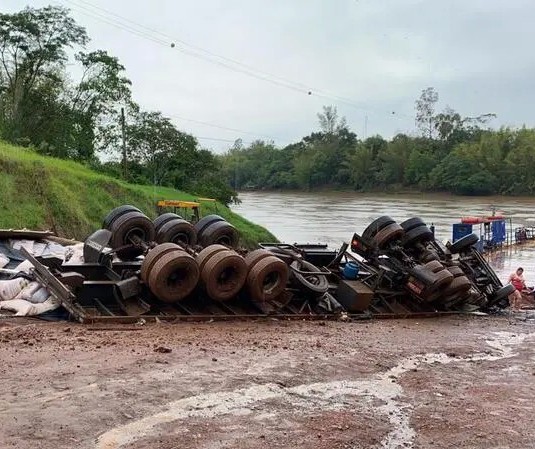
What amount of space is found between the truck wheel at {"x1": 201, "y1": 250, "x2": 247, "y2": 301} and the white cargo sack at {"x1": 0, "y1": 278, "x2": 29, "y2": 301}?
8.23ft

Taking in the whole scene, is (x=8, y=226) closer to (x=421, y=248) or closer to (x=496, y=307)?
(x=421, y=248)

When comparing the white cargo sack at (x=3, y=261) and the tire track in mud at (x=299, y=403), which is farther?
the white cargo sack at (x=3, y=261)

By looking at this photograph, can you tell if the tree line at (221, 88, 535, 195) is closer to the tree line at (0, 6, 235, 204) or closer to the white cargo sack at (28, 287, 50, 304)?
the tree line at (0, 6, 235, 204)

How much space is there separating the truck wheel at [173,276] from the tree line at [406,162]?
78.9 m

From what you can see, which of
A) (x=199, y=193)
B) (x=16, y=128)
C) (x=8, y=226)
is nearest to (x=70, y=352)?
(x=8, y=226)

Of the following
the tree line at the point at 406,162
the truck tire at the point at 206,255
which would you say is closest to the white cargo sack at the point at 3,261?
the truck tire at the point at 206,255

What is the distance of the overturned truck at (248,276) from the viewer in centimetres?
914

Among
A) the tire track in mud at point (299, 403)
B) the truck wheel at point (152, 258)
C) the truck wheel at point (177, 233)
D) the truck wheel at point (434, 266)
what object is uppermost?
the truck wheel at point (177, 233)

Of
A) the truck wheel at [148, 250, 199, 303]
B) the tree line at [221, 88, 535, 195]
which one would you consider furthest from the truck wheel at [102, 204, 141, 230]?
the tree line at [221, 88, 535, 195]

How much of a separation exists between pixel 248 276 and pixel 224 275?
0.38m

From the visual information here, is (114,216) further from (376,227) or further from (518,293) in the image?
(518,293)

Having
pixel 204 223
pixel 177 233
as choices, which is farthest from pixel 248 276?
pixel 204 223

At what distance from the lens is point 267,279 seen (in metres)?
10.1

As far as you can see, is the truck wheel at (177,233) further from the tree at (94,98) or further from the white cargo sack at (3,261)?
the tree at (94,98)
